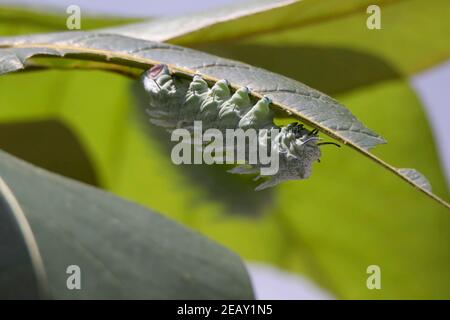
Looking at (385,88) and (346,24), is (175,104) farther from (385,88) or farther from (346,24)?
(385,88)

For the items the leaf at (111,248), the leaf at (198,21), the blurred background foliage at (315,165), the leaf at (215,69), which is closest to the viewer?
the leaf at (215,69)

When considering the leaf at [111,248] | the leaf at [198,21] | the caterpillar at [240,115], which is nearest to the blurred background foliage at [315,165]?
the leaf at [198,21]

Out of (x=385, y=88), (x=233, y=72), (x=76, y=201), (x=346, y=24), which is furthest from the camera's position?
(x=385, y=88)

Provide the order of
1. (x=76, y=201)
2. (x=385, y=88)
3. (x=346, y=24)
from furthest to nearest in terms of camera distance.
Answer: (x=385, y=88)
(x=346, y=24)
(x=76, y=201)

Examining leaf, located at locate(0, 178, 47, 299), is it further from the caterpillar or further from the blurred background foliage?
the blurred background foliage

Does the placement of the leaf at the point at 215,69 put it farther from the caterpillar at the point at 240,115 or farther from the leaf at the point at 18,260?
the leaf at the point at 18,260

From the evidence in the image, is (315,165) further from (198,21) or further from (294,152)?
(294,152)

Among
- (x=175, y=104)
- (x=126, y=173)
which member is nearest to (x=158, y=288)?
(x=175, y=104)

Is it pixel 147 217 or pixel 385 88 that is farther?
pixel 385 88
